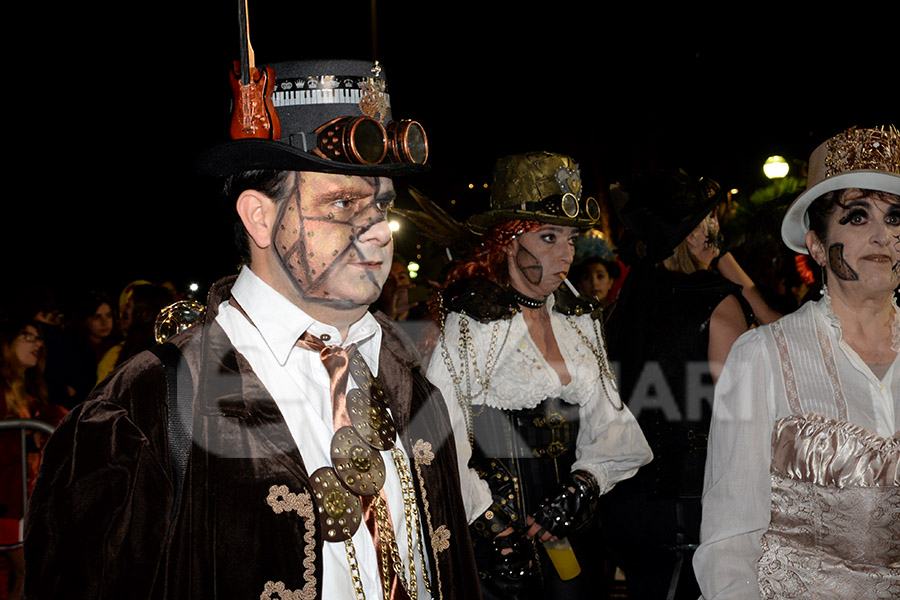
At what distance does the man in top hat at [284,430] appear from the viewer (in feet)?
5.46

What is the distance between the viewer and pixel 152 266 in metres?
15.2

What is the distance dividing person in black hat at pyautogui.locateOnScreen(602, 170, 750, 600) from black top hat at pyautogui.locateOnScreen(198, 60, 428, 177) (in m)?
2.45

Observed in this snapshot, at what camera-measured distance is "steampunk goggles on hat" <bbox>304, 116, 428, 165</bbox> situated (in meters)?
1.94

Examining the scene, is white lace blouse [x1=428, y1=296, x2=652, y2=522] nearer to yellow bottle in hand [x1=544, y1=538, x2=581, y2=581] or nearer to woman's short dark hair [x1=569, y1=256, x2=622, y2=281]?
yellow bottle in hand [x1=544, y1=538, x2=581, y2=581]

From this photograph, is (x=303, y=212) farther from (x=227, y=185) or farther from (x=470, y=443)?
(x=470, y=443)

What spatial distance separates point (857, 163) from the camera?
2.57 m

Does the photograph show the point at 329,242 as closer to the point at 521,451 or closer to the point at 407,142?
the point at 407,142

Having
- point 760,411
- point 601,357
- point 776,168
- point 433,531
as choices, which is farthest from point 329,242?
point 776,168

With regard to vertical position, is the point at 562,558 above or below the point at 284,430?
below

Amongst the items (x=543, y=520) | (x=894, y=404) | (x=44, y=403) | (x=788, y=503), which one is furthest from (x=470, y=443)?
(x=44, y=403)

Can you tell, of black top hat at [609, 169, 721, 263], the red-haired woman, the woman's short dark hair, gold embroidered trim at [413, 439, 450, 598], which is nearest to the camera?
gold embroidered trim at [413, 439, 450, 598]

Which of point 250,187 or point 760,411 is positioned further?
point 760,411

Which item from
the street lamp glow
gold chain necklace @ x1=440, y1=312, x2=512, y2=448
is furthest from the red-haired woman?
the street lamp glow

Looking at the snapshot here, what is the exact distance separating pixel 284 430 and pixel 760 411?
150 cm
